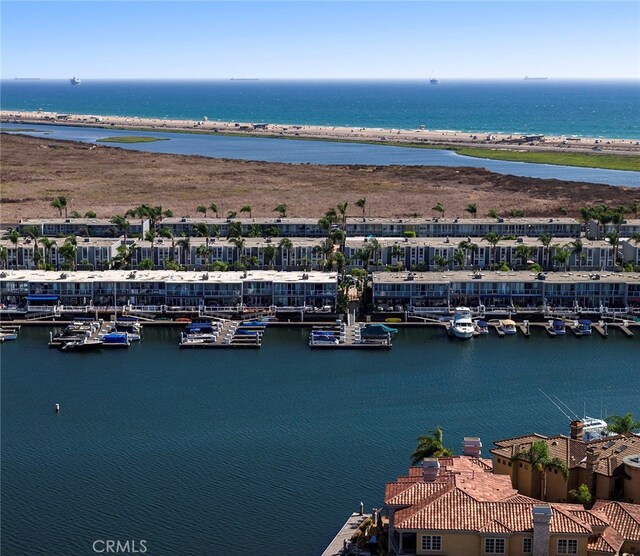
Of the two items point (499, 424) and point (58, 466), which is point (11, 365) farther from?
point (499, 424)

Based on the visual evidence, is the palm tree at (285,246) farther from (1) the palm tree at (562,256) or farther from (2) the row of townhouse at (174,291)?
(1) the palm tree at (562,256)

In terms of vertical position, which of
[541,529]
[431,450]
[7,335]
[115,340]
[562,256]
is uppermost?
[562,256]

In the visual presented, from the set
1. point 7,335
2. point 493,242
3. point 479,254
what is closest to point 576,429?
point 7,335

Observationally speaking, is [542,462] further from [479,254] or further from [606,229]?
[606,229]

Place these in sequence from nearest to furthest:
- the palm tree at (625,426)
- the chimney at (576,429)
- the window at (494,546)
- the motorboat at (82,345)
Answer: the window at (494,546)
the chimney at (576,429)
the palm tree at (625,426)
the motorboat at (82,345)

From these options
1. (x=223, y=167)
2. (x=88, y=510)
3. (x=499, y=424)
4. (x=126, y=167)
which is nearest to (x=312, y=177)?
(x=223, y=167)

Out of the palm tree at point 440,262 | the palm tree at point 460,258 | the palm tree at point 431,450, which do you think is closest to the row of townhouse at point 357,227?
the palm tree at point 440,262

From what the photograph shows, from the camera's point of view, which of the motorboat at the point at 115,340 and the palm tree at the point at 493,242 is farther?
the palm tree at the point at 493,242
